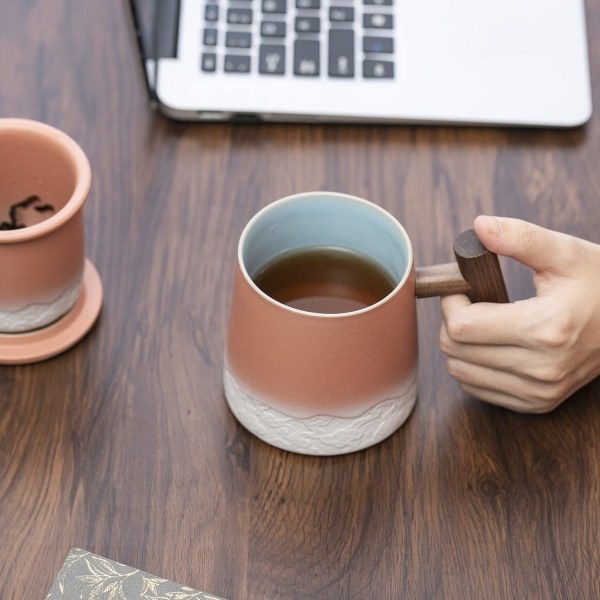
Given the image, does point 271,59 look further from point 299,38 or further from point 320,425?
point 320,425

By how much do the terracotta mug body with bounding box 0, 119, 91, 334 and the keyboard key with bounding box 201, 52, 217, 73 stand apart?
216 millimetres

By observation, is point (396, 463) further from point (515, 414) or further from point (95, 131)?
point (95, 131)

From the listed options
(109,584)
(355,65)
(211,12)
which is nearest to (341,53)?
(355,65)

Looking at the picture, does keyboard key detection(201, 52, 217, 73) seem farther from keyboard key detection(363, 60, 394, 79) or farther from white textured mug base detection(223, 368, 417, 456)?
white textured mug base detection(223, 368, 417, 456)

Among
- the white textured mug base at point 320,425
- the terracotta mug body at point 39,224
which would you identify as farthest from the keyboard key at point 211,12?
the white textured mug base at point 320,425

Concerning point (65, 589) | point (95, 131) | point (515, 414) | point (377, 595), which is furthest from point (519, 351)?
point (95, 131)

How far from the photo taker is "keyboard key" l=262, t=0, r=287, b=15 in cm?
86

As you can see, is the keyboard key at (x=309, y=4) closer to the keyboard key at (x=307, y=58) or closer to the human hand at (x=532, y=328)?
the keyboard key at (x=307, y=58)

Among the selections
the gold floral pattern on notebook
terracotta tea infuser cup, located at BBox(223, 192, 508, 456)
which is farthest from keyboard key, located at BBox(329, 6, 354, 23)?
the gold floral pattern on notebook

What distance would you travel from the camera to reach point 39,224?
59cm

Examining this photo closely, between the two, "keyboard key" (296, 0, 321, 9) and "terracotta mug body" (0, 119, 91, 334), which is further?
"keyboard key" (296, 0, 321, 9)

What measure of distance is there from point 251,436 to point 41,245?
19 cm

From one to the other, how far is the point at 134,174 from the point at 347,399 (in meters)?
0.32

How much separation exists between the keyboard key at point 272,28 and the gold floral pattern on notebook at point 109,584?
1.59 feet
